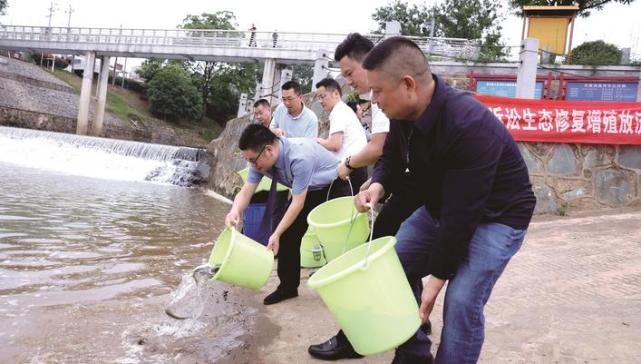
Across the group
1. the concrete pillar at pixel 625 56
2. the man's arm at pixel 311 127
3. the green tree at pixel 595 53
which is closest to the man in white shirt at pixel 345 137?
the man's arm at pixel 311 127

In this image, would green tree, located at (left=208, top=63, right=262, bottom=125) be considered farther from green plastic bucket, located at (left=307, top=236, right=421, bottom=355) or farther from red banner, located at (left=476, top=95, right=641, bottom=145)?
green plastic bucket, located at (left=307, top=236, right=421, bottom=355)

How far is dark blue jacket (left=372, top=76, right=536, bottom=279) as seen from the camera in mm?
1671

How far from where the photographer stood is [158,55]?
2884 cm

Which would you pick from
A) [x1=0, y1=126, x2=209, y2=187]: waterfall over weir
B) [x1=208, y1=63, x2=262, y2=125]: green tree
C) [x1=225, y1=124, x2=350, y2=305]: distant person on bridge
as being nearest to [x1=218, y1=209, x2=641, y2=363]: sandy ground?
[x1=225, y1=124, x2=350, y2=305]: distant person on bridge

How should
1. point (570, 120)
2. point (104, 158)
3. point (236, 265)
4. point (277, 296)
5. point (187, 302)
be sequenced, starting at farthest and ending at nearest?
1. point (104, 158)
2. point (570, 120)
3. point (277, 296)
4. point (187, 302)
5. point (236, 265)

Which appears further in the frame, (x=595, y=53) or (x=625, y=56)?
(x=595, y=53)

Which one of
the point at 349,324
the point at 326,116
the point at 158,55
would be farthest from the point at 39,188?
the point at 158,55

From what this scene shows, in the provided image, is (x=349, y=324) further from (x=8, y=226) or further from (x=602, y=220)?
(x=602, y=220)

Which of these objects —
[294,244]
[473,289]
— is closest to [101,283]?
[294,244]

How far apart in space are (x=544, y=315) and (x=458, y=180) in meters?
2.00

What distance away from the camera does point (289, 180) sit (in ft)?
11.1

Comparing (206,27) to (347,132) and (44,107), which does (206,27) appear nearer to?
(44,107)

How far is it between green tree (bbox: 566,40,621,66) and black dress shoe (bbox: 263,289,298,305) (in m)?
12.4

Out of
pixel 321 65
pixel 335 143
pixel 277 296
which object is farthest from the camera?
pixel 321 65
